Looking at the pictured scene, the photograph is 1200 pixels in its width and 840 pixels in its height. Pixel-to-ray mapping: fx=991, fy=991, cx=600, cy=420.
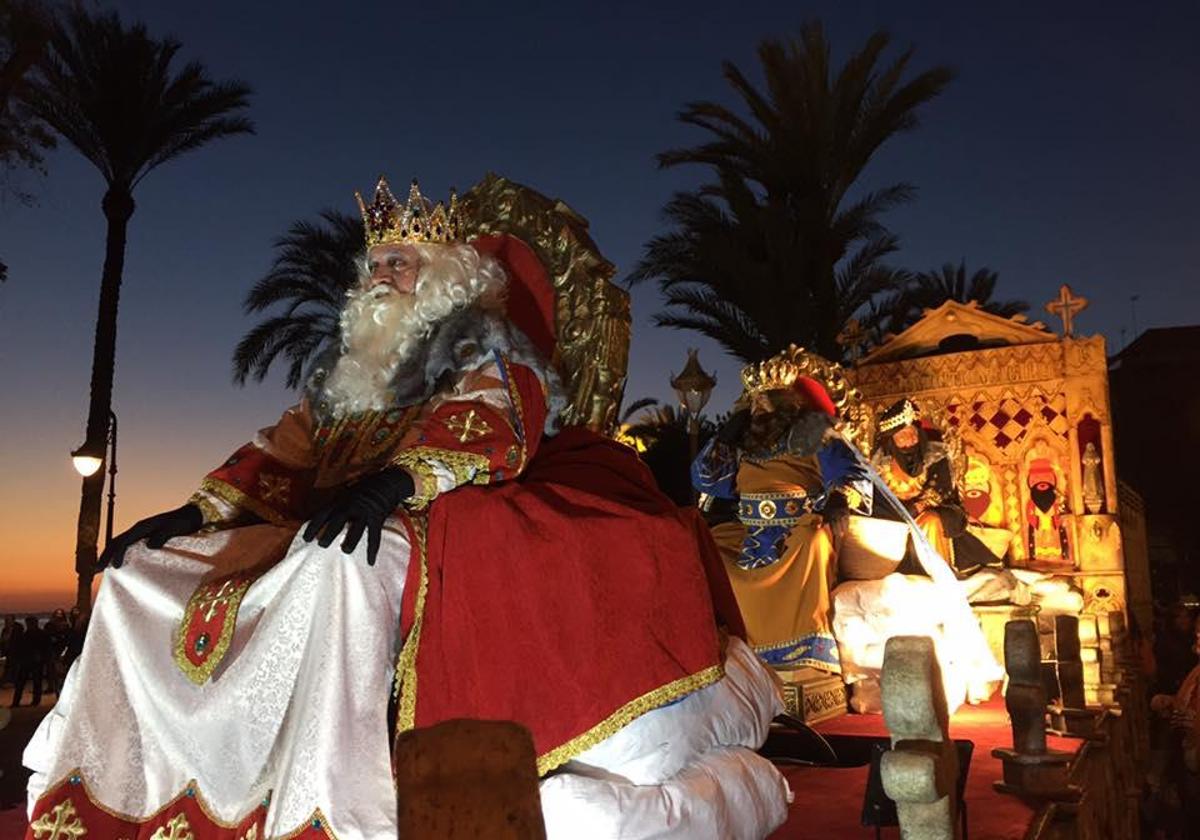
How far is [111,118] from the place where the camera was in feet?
53.9

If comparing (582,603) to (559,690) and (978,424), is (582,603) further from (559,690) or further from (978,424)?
(978,424)

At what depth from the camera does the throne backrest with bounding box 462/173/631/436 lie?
487cm

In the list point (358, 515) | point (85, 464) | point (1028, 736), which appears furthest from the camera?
point (85, 464)

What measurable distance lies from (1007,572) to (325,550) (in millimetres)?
7868

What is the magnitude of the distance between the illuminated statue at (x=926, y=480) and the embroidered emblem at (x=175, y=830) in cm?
715

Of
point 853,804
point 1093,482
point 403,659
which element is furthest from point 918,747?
point 1093,482

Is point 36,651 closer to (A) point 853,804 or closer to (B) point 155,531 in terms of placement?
(B) point 155,531

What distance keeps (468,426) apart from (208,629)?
1091 mm

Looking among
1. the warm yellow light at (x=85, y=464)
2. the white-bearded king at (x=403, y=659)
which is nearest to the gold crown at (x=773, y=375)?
the white-bearded king at (x=403, y=659)

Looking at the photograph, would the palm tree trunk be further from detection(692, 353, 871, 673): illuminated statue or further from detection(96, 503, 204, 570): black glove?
detection(96, 503, 204, 570): black glove

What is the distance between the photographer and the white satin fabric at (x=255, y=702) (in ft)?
9.66

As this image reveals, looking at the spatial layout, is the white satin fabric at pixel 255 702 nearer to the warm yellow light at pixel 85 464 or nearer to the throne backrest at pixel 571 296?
the throne backrest at pixel 571 296

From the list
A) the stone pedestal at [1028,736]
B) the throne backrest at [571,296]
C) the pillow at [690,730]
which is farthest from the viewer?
the stone pedestal at [1028,736]

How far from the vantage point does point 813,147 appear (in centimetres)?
1623
